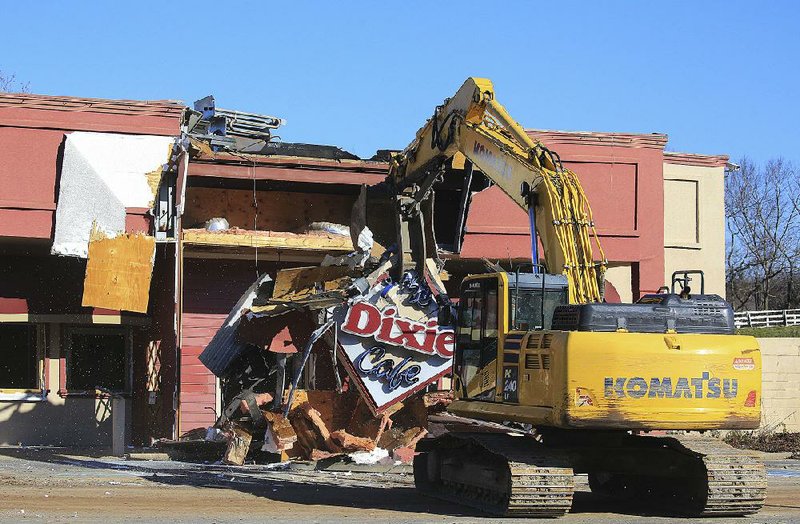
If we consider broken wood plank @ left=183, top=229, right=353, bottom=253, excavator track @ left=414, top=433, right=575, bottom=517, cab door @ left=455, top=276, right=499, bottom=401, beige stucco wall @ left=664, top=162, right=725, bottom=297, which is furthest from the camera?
beige stucco wall @ left=664, top=162, right=725, bottom=297

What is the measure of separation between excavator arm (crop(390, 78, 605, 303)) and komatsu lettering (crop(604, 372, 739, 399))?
5.91 ft

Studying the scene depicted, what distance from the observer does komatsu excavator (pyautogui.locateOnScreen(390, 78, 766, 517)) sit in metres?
12.5

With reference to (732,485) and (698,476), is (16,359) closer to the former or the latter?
(698,476)

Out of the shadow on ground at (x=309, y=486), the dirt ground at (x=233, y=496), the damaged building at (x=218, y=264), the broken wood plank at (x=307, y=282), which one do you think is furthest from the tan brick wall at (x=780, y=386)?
the shadow on ground at (x=309, y=486)

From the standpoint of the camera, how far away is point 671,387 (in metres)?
12.6

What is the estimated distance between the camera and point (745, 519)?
1333 cm

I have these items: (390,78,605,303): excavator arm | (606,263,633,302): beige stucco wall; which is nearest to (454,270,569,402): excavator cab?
(390,78,605,303): excavator arm

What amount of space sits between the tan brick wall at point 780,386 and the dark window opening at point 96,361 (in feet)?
51.3

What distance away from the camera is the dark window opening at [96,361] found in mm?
26469

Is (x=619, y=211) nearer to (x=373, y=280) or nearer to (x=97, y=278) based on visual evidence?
(x=373, y=280)

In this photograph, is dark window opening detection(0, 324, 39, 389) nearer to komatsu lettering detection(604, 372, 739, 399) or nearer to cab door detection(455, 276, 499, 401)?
cab door detection(455, 276, 499, 401)

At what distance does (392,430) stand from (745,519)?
324 inches

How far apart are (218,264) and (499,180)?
37.0ft

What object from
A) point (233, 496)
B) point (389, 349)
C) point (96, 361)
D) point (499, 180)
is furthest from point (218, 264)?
point (233, 496)
